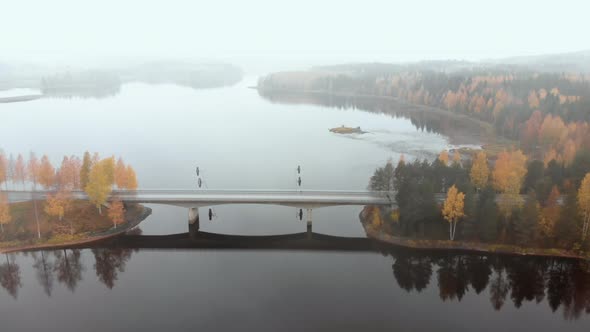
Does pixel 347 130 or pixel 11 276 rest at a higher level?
pixel 347 130

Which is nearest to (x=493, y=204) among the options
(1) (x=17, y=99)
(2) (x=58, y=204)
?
(2) (x=58, y=204)

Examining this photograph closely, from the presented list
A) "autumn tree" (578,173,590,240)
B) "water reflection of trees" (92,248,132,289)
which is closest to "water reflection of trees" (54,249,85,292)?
"water reflection of trees" (92,248,132,289)

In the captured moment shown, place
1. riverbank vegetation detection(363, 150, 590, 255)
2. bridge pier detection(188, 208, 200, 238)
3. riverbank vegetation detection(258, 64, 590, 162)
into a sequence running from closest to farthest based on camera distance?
riverbank vegetation detection(363, 150, 590, 255) < bridge pier detection(188, 208, 200, 238) < riverbank vegetation detection(258, 64, 590, 162)

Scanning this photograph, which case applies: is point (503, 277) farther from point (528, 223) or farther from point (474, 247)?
point (528, 223)

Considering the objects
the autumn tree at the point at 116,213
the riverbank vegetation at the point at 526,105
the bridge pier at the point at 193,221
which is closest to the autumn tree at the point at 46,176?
the autumn tree at the point at 116,213

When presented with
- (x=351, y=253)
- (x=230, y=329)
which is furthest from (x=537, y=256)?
(x=230, y=329)

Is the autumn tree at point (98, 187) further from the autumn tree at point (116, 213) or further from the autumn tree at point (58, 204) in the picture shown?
the autumn tree at point (58, 204)

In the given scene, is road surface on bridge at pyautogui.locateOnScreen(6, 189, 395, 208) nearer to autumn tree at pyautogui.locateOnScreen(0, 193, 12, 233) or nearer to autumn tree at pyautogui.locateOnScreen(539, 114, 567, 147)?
autumn tree at pyautogui.locateOnScreen(0, 193, 12, 233)
